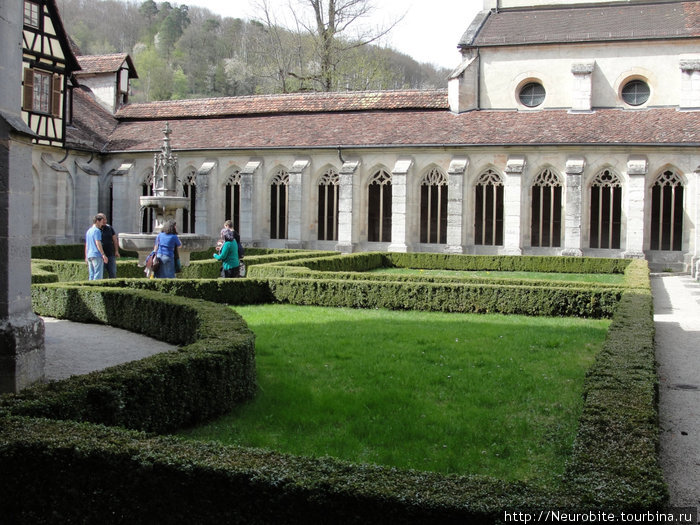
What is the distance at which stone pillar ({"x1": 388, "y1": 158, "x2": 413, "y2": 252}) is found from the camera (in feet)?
80.4

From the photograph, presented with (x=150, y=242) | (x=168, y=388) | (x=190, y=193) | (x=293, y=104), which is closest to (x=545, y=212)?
(x=293, y=104)

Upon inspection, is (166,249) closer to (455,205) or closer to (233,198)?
(455,205)

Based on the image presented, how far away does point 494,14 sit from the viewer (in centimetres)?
2883

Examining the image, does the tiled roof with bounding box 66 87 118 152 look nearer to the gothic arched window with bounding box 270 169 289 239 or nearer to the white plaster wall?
the gothic arched window with bounding box 270 169 289 239

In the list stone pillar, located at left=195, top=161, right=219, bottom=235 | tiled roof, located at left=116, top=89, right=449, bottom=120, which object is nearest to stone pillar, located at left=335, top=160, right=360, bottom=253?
tiled roof, located at left=116, top=89, right=449, bottom=120

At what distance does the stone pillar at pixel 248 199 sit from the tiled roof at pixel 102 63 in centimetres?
858

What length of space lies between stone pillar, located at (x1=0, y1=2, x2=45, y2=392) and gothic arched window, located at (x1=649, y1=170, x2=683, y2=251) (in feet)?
66.6

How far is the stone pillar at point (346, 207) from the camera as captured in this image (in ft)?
82.0

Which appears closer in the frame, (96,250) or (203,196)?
(96,250)

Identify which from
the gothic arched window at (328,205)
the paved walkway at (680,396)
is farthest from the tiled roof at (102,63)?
the paved walkway at (680,396)

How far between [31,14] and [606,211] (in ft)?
60.7

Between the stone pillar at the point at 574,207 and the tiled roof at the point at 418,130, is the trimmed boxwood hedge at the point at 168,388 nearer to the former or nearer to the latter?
the stone pillar at the point at 574,207

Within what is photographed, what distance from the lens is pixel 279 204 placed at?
26.8 m

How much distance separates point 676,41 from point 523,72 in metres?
4.99
